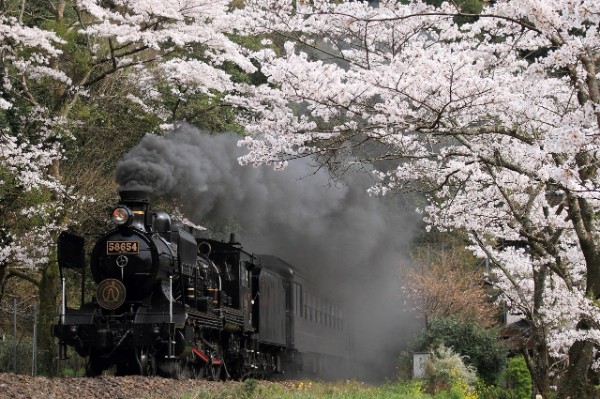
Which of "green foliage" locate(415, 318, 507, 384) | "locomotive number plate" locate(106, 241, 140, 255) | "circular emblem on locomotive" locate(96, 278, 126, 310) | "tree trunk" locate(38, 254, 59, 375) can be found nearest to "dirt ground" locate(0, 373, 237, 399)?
"circular emblem on locomotive" locate(96, 278, 126, 310)

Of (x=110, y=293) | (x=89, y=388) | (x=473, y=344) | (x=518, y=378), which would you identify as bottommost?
(x=89, y=388)

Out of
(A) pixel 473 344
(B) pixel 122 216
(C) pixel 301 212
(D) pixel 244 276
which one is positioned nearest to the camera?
(B) pixel 122 216

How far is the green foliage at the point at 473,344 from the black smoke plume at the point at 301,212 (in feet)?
12.4

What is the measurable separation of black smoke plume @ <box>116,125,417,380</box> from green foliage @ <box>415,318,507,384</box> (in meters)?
3.77

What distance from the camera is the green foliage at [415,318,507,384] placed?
23656mm

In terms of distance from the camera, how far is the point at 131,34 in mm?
17328

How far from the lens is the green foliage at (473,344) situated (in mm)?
23656

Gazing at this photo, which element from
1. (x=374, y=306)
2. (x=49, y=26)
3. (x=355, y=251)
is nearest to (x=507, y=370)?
(x=355, y=251)

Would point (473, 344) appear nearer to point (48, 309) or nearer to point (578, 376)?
point (48, 309)

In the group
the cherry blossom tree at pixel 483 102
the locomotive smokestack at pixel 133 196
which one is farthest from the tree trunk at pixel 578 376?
the locomotive smokestack at pixel 133 196

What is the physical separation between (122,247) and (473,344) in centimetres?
1232

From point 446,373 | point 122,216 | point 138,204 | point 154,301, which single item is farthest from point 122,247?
point 446,373

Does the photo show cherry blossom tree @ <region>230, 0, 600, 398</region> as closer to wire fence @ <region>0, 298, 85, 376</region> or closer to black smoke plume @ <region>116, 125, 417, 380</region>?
black smoke plume @ <region>116, 125, 417, 380</region>

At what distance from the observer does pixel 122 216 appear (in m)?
14.6
